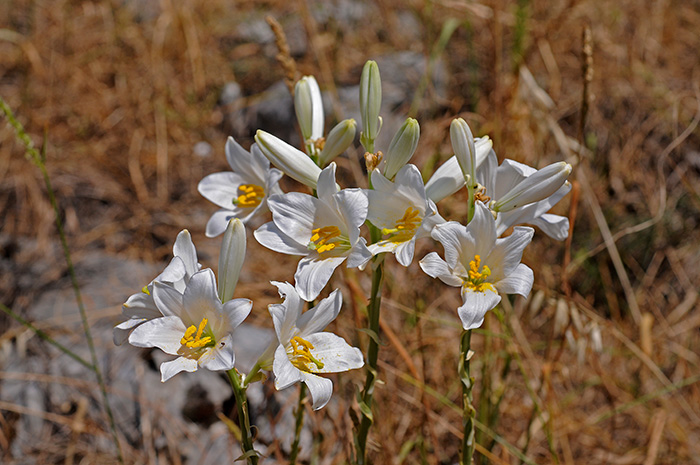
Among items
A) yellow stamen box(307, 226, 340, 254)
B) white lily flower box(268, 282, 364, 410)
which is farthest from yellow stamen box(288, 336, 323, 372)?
yellow stamen box(307, 226, 340, 254)

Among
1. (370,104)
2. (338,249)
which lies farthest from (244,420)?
(370,104)

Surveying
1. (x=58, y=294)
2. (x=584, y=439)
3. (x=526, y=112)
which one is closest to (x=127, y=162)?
(x=58, y=294)

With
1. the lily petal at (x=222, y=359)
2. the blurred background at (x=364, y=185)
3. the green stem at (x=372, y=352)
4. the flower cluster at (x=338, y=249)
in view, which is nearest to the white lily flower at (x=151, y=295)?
the flower cluster at (x=338, y=249)

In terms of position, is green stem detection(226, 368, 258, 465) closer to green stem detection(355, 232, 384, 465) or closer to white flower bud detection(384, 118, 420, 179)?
green stem detection(355, 232, 384, 465)

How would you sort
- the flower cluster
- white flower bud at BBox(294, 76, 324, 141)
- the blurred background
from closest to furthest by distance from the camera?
the flower cluster
white flower bud at BBox(294, 76, 324, 141)
the blurred background

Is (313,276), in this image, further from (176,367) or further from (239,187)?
(239,187)
